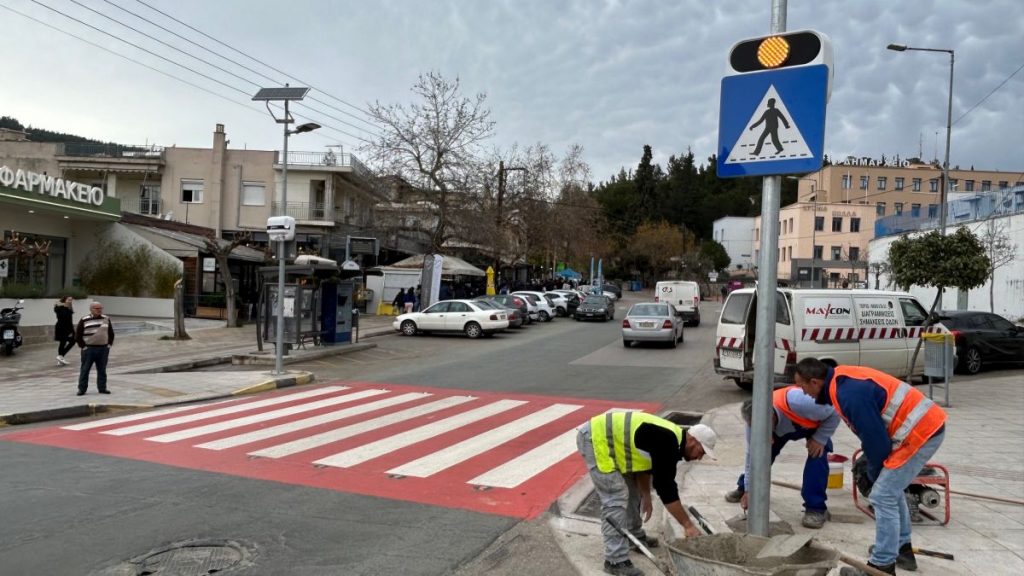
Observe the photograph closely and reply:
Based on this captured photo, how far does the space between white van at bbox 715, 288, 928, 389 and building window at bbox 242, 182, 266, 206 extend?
35954mm

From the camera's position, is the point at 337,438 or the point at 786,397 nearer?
the point at 786,397

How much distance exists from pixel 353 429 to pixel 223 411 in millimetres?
3017

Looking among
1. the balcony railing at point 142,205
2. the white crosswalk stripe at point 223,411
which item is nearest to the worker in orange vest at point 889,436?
the white crosswalk stripe at point 223,411

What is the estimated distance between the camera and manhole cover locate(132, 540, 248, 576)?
517 cm

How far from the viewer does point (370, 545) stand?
18.9ft

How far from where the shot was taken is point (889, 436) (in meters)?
4.96

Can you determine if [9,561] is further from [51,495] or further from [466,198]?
[466,198]

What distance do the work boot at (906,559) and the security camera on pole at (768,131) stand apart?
4.48 feet

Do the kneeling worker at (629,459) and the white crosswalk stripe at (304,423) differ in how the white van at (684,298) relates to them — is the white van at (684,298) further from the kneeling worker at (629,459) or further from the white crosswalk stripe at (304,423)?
the kneeling worker at (629,459)

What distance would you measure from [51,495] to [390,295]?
34110mm

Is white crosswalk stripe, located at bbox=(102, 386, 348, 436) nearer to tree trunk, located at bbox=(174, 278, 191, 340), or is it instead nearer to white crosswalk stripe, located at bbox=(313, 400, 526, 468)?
white crosswalk stripe, located at bbox=(313, 400, 526, 468)

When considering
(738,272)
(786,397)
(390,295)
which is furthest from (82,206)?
(738,272)

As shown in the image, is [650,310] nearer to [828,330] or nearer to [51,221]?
[828,330]

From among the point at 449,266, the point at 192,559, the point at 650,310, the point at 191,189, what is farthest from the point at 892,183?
the point at 192,559
